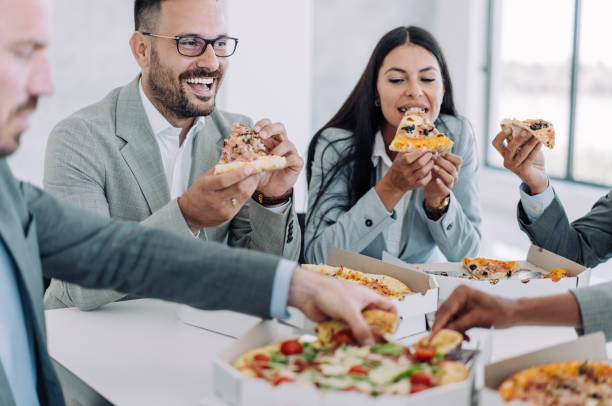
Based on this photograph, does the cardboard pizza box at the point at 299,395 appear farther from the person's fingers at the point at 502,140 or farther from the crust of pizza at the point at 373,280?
the person's fingers at the point at 502,140

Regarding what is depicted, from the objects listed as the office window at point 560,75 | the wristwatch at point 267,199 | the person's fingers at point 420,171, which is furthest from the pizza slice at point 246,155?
the office window at point 560,75

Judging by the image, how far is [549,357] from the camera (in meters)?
1.32

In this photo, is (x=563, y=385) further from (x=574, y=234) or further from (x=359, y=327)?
(x=574, y=234)

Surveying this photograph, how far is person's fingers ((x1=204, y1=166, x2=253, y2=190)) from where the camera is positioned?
2037 mm

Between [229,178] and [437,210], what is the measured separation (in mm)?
957

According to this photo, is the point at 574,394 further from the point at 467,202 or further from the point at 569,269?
the point at 467,202

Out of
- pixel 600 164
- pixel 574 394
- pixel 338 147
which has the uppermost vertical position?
pixel 338 147

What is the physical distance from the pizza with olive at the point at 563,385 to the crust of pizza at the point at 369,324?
0.84 feet

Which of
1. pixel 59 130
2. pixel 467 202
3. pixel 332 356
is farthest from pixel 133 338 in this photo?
pixel 467 202

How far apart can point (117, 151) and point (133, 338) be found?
0.81m

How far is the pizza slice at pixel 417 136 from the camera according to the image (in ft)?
8.34

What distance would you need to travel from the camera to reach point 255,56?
5.53 meters

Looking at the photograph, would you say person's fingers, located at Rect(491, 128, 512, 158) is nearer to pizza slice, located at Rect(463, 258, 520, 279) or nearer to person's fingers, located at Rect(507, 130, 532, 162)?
person's fingers, located at Rect(507, 130, 532, 162)

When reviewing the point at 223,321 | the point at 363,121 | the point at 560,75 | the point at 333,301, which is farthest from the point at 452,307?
the point at 560,75
